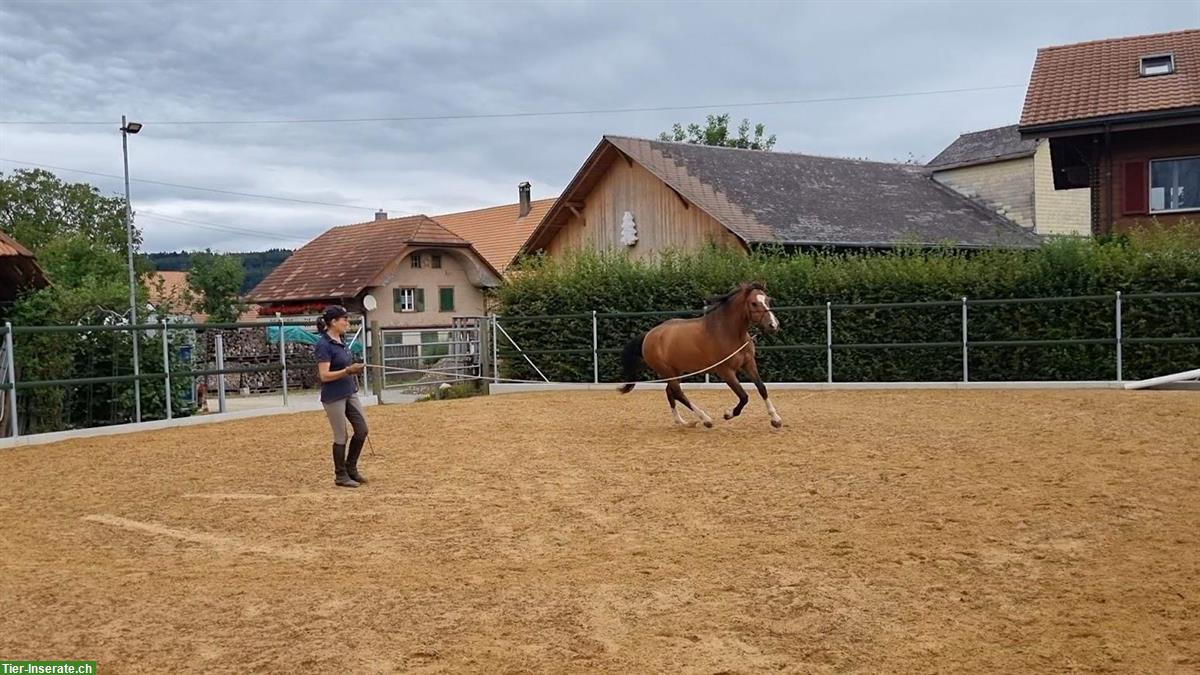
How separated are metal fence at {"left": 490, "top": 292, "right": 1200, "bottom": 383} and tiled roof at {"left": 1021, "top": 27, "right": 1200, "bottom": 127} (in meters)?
6.63

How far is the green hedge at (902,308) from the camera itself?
16203 millimetres

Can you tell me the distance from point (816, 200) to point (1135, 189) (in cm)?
820

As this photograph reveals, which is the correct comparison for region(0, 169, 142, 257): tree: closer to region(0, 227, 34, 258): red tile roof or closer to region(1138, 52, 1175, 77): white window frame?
region(0, 227, 34, 258): red tile roof

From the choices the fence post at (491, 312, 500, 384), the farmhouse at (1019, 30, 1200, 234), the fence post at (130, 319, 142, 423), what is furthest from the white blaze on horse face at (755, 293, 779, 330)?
the farmhouse at (1019, 30, 1200, 234)

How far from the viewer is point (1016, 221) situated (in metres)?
30.6

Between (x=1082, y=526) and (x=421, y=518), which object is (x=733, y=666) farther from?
(x=421, y=518)

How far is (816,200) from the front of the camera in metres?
26.9

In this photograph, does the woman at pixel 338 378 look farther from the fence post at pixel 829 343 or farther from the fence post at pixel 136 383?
the fence post at pixel 829 343

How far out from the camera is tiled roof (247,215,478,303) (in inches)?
1432

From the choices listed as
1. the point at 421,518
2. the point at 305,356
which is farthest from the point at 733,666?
the point at 305,356

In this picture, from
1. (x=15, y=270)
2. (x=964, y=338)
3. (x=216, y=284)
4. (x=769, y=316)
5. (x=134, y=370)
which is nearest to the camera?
(x=769, y=316)

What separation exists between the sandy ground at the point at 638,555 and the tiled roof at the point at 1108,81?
11860 mm

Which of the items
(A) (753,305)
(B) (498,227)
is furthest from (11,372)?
Answer: (B) (498,227)

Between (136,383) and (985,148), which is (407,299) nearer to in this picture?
(985,148)
